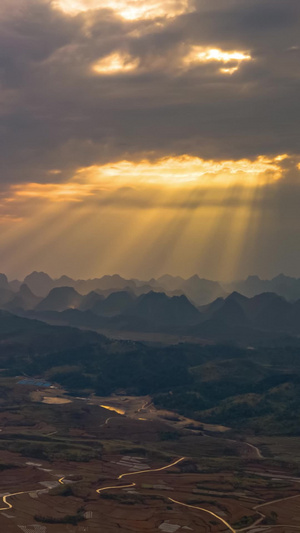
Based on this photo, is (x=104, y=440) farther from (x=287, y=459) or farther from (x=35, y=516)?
(x=35, y=516)

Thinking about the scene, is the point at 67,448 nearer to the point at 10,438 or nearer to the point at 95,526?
the point at 10,438

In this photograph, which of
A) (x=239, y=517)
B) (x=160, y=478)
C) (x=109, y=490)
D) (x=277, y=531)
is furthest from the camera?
(x=160, y=478)

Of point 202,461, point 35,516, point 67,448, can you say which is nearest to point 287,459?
point 202,461

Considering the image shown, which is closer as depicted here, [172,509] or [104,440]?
[172,509]

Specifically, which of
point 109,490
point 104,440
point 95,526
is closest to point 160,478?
point 109,490

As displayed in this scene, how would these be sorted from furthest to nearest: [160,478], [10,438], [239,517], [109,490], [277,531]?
[10,438]
[160,478]
[109,490]
[239,517]
[277,531]

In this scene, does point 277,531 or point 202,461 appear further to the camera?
point 202,461

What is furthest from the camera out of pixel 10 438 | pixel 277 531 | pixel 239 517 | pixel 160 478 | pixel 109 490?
pixel 10 438

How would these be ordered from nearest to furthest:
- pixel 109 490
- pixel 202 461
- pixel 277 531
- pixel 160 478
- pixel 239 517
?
1. pixel 277 531
2. pixel 239 517
3. pixel 109 490
4. pixel 160 478
5. pixel 202 461
